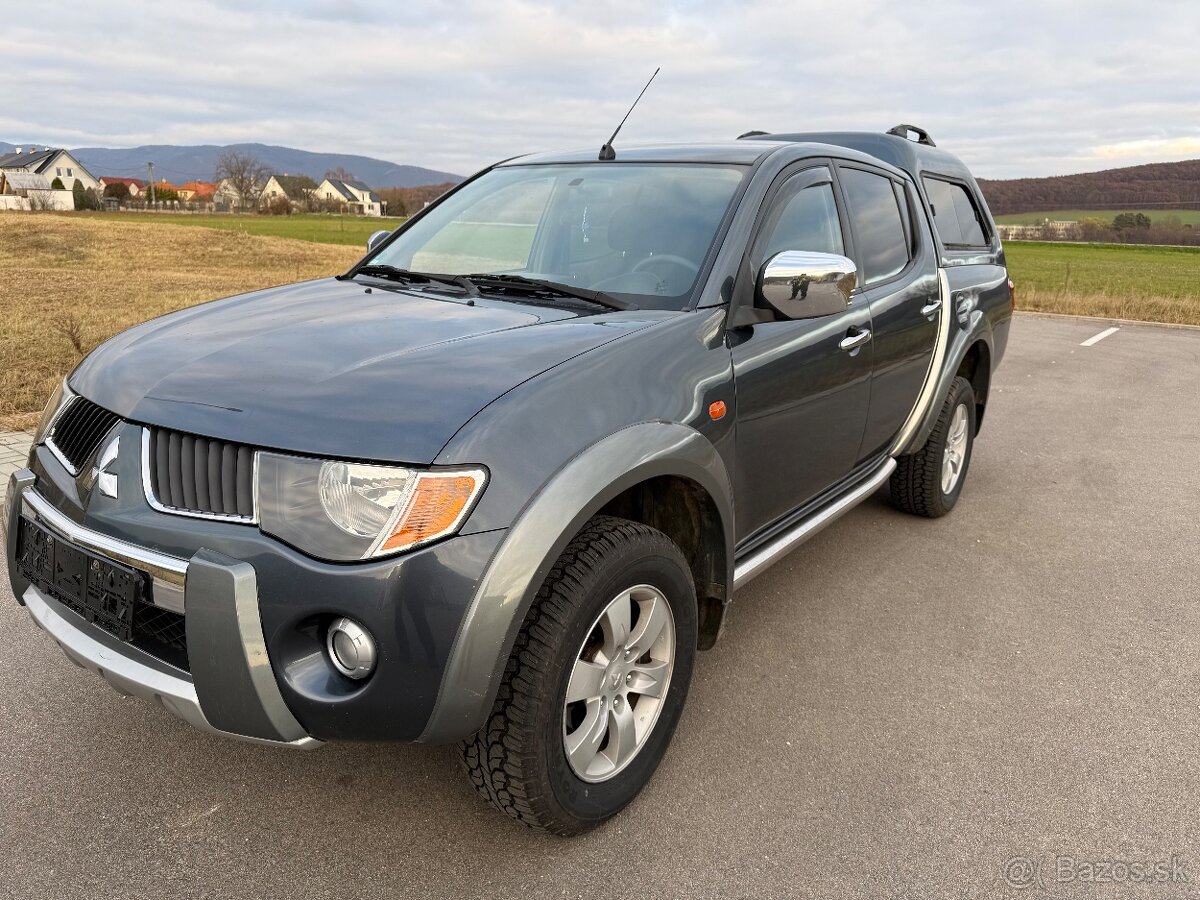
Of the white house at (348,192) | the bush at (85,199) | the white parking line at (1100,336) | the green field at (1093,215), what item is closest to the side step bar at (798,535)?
the white parking line at (1100,336)

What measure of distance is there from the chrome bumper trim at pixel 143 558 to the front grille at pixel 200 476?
109 mm

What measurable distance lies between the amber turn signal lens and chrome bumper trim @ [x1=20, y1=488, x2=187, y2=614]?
46cm

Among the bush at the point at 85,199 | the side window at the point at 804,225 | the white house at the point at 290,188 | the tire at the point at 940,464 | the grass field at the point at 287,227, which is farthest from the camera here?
the white house at the point at 290,188

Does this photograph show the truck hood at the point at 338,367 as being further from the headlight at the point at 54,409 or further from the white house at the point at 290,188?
the white house at the point at 290,188

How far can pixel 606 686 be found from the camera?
2.34 metres

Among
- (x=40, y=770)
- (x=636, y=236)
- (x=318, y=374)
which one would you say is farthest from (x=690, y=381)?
(x=40, y=770)

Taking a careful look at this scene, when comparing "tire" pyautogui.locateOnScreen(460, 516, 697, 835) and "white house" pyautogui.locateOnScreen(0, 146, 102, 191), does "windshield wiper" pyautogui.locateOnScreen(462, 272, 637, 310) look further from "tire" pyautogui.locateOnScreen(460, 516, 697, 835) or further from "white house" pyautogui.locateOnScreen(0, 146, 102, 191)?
"white house" pyautogui.locateOnScreen(0, 146, 102, 191)

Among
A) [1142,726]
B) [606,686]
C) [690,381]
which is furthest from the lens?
[1142,726]

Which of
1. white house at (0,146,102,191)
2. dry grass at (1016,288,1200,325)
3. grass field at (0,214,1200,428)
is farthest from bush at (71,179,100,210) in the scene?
dry grass at (1016,288,1200,325)

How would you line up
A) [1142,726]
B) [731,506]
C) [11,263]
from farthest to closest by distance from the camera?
[11,263] → [1142,726] → [731,506]

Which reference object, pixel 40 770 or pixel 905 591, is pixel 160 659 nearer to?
pixel 40 770

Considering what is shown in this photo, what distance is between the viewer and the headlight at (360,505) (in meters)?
1.88

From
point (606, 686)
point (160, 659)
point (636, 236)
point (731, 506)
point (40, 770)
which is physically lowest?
point (40, 770)

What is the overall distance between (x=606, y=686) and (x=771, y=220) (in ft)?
5.32
